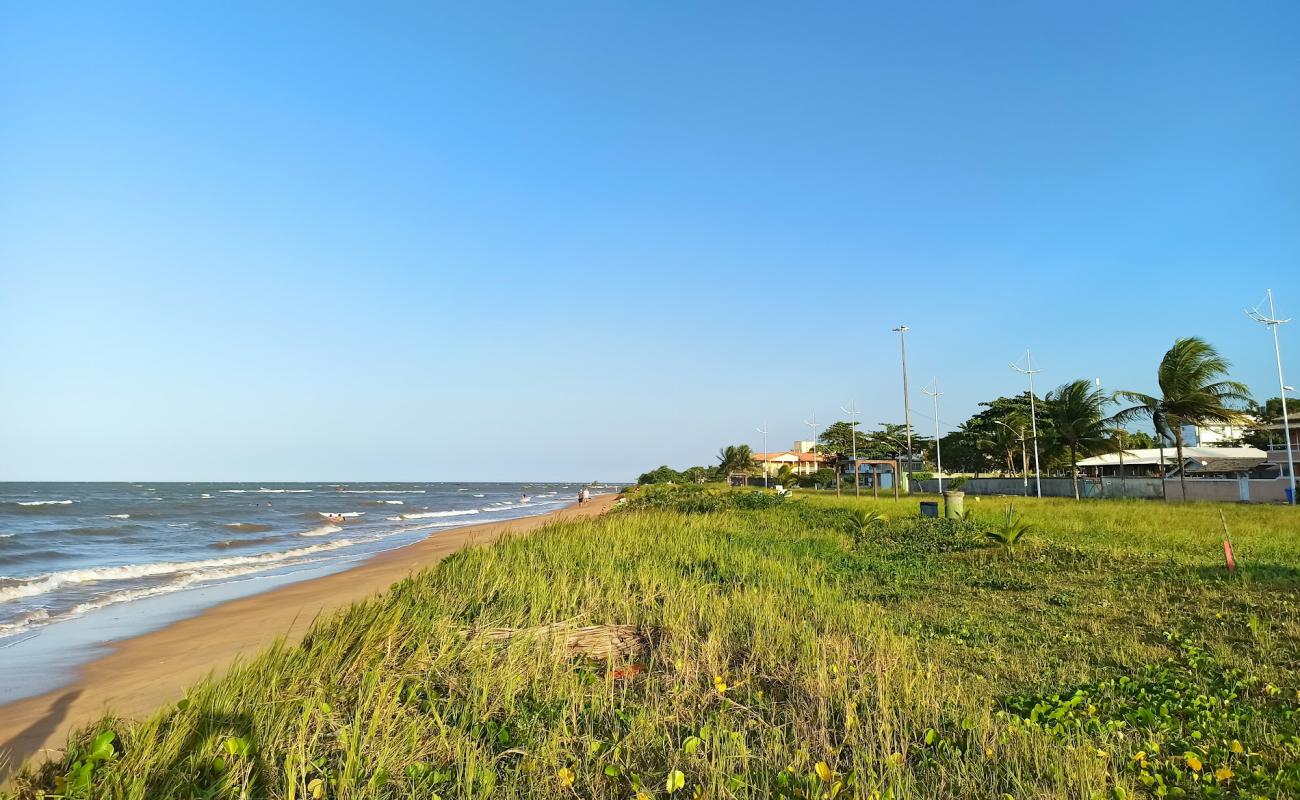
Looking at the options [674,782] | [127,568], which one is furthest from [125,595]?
[674,782]

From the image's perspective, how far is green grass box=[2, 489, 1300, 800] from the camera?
11.5 feet

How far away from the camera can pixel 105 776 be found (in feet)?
10.1

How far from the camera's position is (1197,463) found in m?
42.2

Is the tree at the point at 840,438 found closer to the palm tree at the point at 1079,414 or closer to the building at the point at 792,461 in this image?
the building at the point at 792,461

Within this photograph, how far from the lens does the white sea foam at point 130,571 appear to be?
559 inches

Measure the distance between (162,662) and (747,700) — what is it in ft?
25.3

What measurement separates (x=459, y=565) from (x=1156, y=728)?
7.52 metres

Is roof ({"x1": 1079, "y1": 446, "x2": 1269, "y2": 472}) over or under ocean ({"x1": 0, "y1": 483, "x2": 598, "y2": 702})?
over

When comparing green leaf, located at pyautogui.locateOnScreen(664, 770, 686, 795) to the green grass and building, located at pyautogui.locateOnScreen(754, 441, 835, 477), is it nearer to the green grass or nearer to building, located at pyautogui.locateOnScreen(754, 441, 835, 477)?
the green grass

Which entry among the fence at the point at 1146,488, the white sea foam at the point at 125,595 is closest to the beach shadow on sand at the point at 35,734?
the white sea foam at the point at 125,595

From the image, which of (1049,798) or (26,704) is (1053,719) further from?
(26,704)

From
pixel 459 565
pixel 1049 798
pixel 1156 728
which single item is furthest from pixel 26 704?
pixel 1156 728

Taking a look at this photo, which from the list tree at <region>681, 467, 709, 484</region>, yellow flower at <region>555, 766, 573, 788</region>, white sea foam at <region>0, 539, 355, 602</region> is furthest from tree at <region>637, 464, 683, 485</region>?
yellow flower at <region>555, 766, 573, 788</region>

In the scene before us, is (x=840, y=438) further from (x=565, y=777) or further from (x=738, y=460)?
(x=565, y=777)
